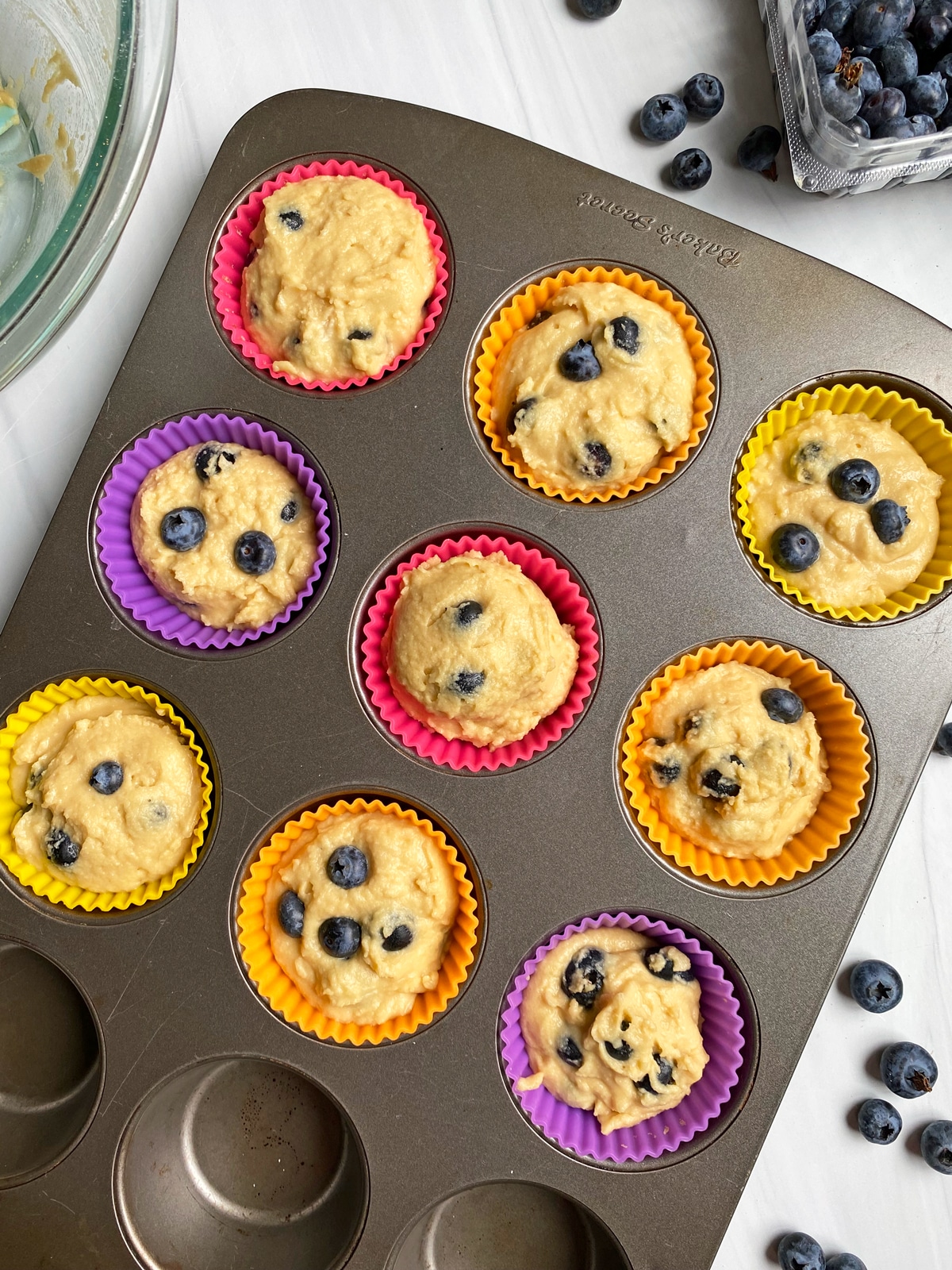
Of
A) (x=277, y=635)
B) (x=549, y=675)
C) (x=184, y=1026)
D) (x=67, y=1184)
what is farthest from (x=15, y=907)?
(x=549, y=675)

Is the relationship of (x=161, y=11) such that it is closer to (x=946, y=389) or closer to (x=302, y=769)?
(x=302, y=769)

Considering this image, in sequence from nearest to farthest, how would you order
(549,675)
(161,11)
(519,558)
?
1. (161,11)
2. (549,675)
3. (519,558)

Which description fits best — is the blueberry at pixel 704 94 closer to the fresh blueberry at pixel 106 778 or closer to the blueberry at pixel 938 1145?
the fresh blueberry at pixel 106 778

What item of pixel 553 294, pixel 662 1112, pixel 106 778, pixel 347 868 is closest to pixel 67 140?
pixel 553 294

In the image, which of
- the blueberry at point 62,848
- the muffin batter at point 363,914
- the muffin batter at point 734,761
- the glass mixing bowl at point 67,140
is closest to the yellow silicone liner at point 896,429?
the muffin batter at point 734,761

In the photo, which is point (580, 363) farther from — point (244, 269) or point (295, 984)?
point (295, 984)
